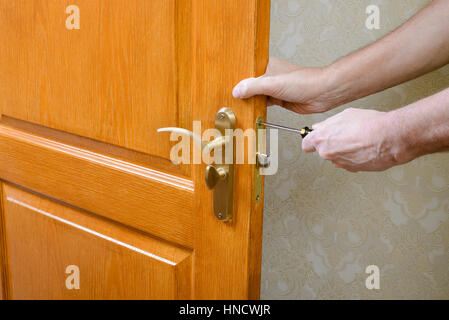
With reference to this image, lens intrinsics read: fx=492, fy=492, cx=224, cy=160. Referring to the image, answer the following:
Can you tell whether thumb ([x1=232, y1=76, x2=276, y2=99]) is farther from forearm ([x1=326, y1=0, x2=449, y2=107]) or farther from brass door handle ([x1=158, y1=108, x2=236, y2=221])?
forearm ([x1=326, y1=0, x2=449, y2=107])

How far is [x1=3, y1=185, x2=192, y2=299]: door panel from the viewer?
930 millimetres

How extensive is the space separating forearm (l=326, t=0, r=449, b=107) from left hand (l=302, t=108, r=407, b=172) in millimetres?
172

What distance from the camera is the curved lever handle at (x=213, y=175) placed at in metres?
0.78

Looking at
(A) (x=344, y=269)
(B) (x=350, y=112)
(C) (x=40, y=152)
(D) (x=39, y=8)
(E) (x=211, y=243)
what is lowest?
(A) (x=344, y=269)

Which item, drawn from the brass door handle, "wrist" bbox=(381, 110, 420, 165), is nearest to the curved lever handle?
the brass door handle

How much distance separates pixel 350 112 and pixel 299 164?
451mm

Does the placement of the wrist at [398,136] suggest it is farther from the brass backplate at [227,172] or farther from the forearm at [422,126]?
the brass backplate at [227,172]

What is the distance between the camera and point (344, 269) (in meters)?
1.21

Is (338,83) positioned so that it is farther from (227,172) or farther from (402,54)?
(227,172)

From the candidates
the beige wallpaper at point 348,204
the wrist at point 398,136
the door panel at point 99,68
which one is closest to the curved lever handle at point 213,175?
the door panel at point 99,68

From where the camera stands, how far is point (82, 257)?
1.06m

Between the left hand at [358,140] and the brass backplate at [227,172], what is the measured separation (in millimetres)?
121
